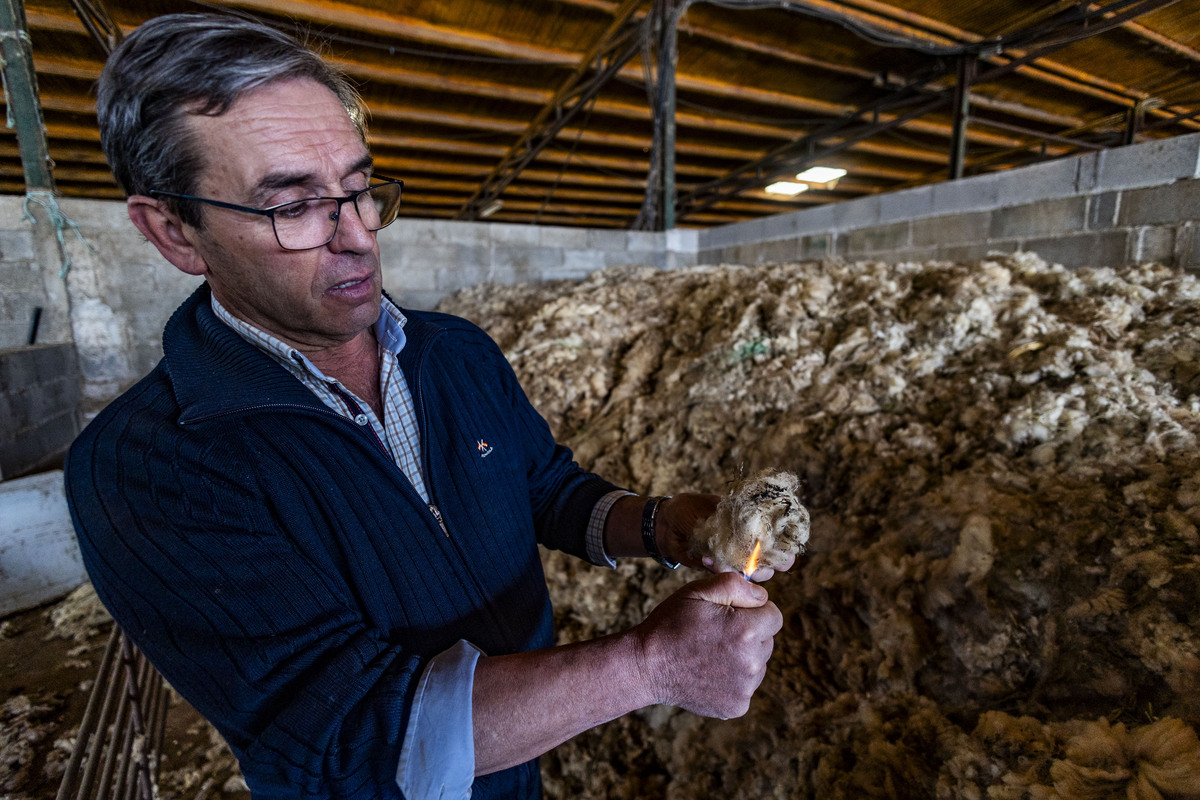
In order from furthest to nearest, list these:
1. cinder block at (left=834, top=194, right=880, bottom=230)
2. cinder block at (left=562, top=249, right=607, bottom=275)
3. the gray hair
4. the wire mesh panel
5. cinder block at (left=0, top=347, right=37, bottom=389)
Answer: cinder block at (left=562, top=249, right=607, bottom=275), cinder block at (left=834, top=194, right=880, bottom=230), cinder block at (left=0, top=347, right=37, bottom=389), the wire mesh panel, the gray hair

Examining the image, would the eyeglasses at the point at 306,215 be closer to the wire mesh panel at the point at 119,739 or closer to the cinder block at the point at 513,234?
the wire mesh panel at the point at 119,739

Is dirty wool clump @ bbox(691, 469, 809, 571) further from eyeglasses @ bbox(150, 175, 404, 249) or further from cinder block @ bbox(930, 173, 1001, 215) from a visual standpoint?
cinder block @ bbox(930, 173, 1001, 215)

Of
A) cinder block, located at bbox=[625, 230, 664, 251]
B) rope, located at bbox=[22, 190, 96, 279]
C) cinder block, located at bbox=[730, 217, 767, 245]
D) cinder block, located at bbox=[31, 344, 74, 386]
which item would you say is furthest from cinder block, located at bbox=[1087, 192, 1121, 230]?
rope, located at bbox=[22, 190, 96, 279]

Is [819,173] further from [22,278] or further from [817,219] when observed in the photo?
[22,278]

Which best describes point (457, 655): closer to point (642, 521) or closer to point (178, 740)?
point (642, 521)

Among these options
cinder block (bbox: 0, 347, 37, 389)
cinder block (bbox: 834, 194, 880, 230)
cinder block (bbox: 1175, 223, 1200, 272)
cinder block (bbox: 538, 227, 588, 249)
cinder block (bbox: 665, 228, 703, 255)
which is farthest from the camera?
cinder block (bbox: 665, 228, 703, 255)

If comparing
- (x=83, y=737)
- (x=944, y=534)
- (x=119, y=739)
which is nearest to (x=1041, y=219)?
(x=944, y=534)

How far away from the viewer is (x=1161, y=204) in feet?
8.02

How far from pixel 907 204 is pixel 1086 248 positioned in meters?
1.07

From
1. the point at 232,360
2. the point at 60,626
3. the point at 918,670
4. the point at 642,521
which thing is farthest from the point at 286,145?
the point at 60,626

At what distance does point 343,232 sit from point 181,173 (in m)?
0.25

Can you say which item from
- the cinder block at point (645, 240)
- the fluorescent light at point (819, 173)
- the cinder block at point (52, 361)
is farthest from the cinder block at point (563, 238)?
the cinder block at point (52, 361)

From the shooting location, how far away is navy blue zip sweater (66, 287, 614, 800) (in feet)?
2.39

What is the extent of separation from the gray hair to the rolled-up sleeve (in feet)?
2.89
